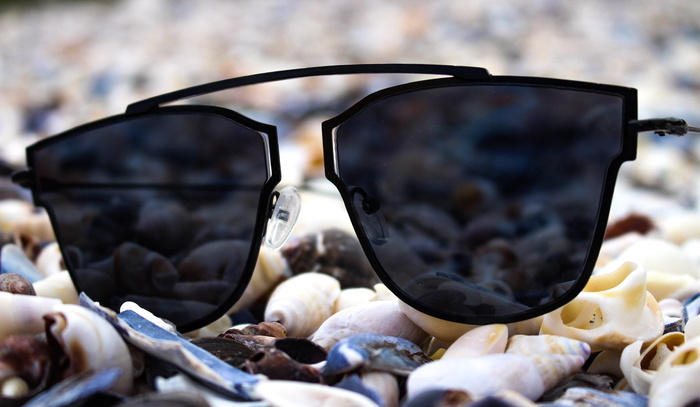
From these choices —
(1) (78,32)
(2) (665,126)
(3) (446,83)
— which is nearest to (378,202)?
(3) (446,83)

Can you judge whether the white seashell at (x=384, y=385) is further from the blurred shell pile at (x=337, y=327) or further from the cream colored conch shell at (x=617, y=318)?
the cream colored conch shell at (x=617, y=318)

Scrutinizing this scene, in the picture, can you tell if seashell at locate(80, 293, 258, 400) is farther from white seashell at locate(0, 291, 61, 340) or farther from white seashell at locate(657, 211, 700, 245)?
white seashell at locate(657, 211, 700, 245)

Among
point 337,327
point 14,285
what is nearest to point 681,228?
point 337,327

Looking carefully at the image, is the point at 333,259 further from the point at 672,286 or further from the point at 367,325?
the point at 672,286

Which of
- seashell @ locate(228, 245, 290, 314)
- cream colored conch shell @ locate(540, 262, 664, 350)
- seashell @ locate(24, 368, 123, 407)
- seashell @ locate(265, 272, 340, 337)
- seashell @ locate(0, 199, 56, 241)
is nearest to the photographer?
seashell @ locate(24, 368, 123, 407)

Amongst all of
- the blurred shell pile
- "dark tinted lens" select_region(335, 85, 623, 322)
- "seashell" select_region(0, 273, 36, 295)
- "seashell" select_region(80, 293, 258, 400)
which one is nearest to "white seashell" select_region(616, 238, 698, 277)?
the blurred shell pile

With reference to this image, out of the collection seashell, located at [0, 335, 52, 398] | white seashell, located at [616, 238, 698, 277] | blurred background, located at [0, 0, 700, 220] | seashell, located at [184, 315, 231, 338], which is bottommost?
seashell, located at [184, 315, 231, 338]

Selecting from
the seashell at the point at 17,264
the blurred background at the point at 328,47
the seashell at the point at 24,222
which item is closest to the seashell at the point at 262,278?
the seashell at the point at 17,264

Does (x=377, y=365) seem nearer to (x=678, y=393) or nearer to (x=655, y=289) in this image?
(x=678, y=393)
